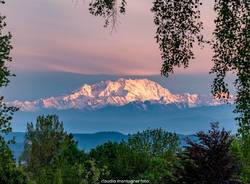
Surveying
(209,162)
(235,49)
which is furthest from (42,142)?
(235,49)

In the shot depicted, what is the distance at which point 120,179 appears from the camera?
93.6m

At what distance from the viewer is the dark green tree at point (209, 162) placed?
25516 millimetres

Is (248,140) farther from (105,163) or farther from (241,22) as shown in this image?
(105,163)

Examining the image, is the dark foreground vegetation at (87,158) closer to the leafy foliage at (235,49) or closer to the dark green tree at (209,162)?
the dark green tree at (209,162)

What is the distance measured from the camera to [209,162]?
2566cm

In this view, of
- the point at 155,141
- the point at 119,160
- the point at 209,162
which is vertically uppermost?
the point at 209,162

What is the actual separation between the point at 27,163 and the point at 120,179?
20.9m

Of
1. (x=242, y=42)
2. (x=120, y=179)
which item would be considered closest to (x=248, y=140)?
(x=242, y=42)

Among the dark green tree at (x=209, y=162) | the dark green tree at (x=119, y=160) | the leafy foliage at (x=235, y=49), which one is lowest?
the dark green tree at (x=119, y=160)

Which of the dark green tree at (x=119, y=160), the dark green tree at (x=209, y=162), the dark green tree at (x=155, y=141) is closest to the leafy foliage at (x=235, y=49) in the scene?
the dark green tree at (x=209, y=162)

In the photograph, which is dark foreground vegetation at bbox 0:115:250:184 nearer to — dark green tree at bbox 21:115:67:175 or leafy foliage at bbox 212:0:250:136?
dark green tree at bbox 21:115:67:175

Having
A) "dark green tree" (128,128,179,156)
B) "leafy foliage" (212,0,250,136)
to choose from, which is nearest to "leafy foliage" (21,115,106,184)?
"dark green tree" (128,128,179,156)

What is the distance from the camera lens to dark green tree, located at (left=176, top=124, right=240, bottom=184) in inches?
1005

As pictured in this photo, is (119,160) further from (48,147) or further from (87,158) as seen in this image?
(48,147)
